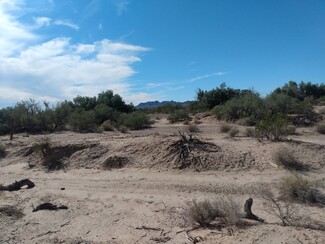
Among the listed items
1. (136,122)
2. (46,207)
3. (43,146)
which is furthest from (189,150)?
(136,122)

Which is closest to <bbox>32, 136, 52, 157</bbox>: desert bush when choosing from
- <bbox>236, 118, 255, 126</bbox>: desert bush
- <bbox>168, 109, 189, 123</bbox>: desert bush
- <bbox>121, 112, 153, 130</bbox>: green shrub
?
<bbox>121, 112, 153, 130</bbox>: green shrub

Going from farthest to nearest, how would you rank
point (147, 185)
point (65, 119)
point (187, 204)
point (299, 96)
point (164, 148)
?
point (299, 96), point (65, 119), point (164, 148), point (147, 185), point (187, 204)

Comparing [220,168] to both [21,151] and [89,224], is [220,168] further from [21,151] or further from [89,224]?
[21,151]

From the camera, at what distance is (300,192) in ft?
35.7

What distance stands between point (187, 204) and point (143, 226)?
6.08ft

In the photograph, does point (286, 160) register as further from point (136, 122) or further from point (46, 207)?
point (136, 122)

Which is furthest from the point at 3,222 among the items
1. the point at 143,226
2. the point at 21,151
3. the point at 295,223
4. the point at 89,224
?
the point at 21,151

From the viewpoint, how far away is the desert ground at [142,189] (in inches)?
350

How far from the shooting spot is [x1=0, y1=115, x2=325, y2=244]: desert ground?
29.2ft

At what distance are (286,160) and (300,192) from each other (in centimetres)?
341

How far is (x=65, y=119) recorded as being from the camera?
3384 centimetres

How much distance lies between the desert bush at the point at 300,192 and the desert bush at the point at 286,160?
2.51m

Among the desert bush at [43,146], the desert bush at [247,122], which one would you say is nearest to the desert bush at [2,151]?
the desert bush at [43,146]

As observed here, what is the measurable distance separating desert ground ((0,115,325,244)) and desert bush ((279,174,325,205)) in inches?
18.2
